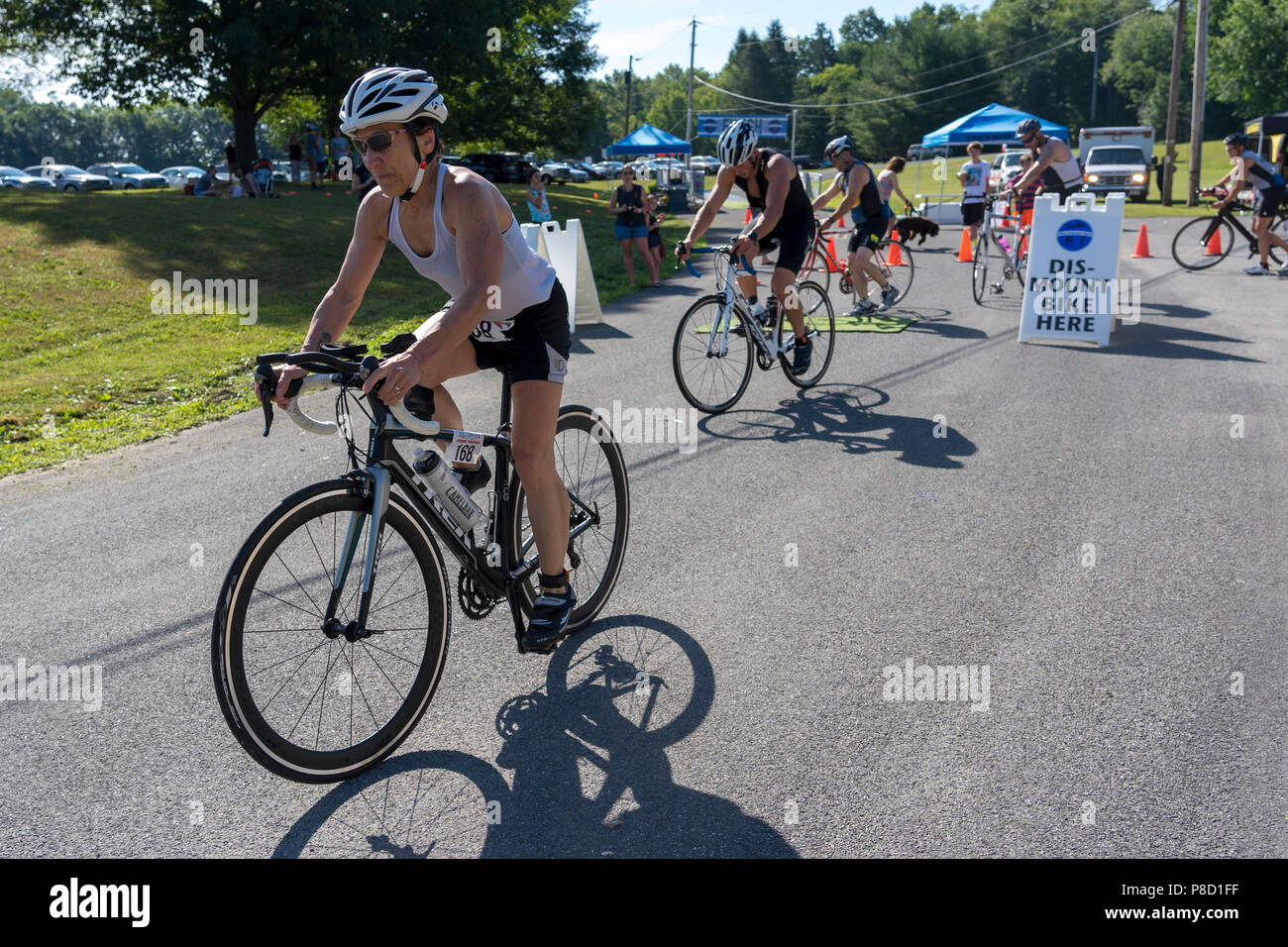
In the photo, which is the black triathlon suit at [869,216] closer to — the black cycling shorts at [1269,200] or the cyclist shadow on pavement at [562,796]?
the black cycling shorts at [1269,200]

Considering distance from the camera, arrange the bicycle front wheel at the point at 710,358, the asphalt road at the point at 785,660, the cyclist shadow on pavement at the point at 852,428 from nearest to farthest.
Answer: the asphalt road at the point at 785,660
the cyclist shadow on pavement at the point at 852,428
the bicycle front wheel at the point at 710,358

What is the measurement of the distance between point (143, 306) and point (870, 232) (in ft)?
31.6

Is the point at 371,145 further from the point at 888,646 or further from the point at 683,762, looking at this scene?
the point at 888,646

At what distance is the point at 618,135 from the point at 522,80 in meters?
115

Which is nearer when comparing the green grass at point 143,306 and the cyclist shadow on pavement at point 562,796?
the cyclist shadow on pavement at point 562,796

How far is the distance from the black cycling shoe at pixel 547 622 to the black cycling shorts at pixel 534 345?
34.1 inches

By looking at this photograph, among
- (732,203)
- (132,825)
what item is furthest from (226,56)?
(132,825)

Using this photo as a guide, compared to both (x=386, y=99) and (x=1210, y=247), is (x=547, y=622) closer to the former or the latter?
(x=386, y=99)

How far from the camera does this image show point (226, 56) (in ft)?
108

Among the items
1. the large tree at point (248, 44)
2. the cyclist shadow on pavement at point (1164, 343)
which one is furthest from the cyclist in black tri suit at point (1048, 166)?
the large tree at point (248, 44)

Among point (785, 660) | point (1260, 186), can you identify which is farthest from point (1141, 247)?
point (785, 660)

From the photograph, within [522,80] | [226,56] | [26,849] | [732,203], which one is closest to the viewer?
[26,849]

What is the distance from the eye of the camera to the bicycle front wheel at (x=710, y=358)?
8.23m

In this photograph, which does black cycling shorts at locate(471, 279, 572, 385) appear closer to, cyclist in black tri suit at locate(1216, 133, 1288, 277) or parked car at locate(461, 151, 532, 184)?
cyclist in black tri suit at locate(1216, 133, 1288, 277)
